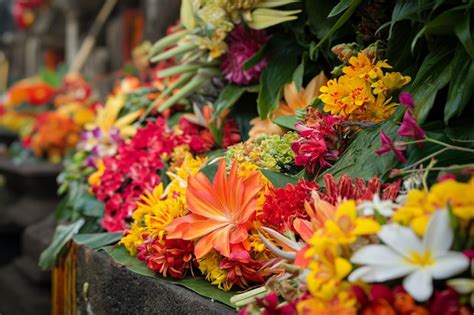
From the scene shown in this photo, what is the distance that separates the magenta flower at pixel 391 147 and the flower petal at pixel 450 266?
259 mm

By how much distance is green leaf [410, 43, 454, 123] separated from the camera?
99cm

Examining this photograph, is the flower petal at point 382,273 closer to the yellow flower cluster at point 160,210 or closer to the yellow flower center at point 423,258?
the yellow flower center at point 423,258

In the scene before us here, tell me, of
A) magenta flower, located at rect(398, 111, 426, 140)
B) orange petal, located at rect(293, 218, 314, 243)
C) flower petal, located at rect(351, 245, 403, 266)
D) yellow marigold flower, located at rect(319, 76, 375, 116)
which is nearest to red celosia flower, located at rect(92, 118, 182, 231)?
yellow marigold flower, located at rect(319, 76, 375, 116)

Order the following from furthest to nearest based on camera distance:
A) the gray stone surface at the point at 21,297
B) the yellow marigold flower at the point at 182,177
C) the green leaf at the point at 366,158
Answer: the gray stone surface at the point at 21,297 < the yellow marigold flower at the point at 182,177 < the green leaf at the point at 366,158

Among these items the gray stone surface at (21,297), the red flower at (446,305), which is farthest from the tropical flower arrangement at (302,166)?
the gray stone surface at (21,297)

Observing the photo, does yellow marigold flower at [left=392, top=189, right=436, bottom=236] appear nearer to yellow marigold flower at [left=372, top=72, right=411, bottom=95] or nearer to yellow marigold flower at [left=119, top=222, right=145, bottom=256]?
yellow marigold flower at [left=372, top=72, right=411, bottom=95]

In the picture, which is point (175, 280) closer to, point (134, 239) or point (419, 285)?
point (134, 239)

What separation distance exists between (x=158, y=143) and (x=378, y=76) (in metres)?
0.74

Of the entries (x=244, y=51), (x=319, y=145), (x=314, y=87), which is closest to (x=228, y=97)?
(x=244, y=51)

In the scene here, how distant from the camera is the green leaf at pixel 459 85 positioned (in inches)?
37.3

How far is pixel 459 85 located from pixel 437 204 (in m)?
0.34

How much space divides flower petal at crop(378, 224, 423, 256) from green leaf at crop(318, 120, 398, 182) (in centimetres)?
27

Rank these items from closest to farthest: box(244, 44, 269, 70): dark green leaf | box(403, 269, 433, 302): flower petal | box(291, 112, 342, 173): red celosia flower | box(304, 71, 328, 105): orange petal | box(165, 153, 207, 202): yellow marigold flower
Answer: box(403, 269, 433, 302): flower petal < box(291, 112, 342, 173): red celosia flower < box(165, 153, 207, 202): yellow marigold flower < box(304, 71, 328, 105): orange petal < box(244, 44, 269, 70): dark green leaf

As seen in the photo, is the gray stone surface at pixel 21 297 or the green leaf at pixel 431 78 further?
the gray stone surface at pixel 21 297
